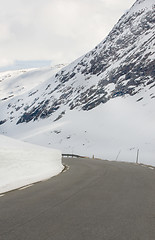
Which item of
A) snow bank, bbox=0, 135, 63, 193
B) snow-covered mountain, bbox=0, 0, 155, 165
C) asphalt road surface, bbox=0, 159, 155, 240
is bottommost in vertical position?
asphalt road surface, bbox=0, 159, 155, 240

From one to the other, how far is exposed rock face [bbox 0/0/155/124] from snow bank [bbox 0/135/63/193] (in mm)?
61817

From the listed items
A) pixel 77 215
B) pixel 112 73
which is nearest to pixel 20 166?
pixel 77 215

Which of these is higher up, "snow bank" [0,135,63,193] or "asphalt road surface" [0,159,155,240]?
"snow bank" [0,135,63,193]

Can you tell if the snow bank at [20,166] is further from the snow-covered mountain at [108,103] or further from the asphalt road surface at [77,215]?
the snow-covered mountain at [108,103]

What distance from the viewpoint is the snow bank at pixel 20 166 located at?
33.7 ft

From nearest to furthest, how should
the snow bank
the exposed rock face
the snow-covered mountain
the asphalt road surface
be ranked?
the asphalt road surface, the snow bank, the snow-covered mountain, the exposed rock face

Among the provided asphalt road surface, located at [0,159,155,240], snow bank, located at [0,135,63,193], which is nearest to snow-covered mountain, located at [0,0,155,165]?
snow bank, located at [0,135,63,193]

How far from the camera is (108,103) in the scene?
3004 inches

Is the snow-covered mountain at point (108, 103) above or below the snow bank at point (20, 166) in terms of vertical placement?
above

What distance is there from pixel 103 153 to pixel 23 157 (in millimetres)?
40369

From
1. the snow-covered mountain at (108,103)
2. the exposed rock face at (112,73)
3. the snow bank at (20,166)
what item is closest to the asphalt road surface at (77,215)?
the snow bank at (20,166)

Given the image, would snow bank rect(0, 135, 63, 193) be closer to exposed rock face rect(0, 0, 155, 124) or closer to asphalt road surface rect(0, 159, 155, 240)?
asphalt road surface rect(0, 159, 155, 240)

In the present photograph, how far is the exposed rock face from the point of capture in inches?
3157

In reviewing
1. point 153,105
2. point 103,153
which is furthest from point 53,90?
point 103,153
